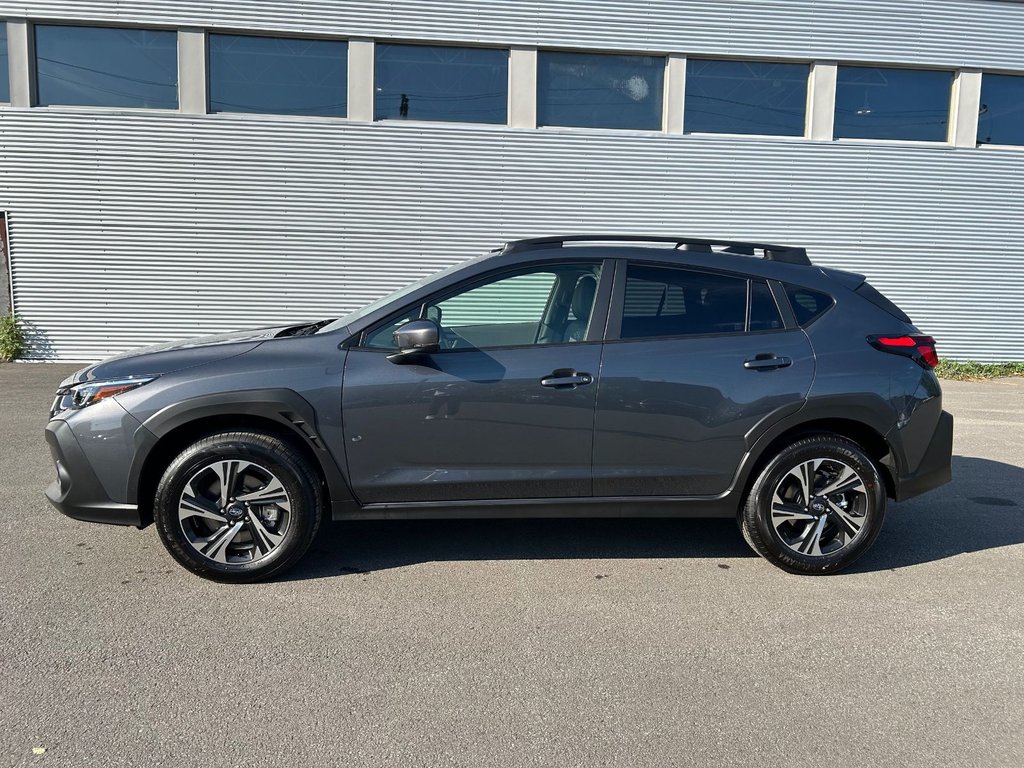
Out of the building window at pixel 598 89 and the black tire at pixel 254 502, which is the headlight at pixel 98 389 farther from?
the building window at pixel 598 89

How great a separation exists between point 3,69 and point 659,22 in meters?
10.1

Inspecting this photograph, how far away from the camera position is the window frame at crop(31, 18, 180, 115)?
38.8 ft

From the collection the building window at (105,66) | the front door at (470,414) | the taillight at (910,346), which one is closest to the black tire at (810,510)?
the taillight at (910,346)

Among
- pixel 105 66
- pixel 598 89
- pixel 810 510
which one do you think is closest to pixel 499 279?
pixel 810 510

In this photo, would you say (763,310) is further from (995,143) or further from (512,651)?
(995,143)

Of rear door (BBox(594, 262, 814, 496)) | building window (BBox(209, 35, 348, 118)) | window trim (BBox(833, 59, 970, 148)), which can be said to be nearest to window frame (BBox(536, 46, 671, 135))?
building window (BBox(209, 35, 348, 118))

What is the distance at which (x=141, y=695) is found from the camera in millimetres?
3029

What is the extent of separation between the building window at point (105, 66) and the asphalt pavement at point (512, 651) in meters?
9.15

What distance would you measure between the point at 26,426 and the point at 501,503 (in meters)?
6.11

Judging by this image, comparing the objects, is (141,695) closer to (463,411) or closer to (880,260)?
(463,411)

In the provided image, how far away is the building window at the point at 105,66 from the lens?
Result: 1194 centimetres

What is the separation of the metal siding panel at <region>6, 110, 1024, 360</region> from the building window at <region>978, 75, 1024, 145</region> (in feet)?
1.17

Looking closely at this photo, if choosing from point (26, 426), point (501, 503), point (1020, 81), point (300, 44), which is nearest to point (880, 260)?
point (1020, 81)

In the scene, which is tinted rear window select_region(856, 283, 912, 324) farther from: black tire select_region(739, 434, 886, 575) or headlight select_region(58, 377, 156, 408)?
headlight select_region(58, 377, 156, 408)
